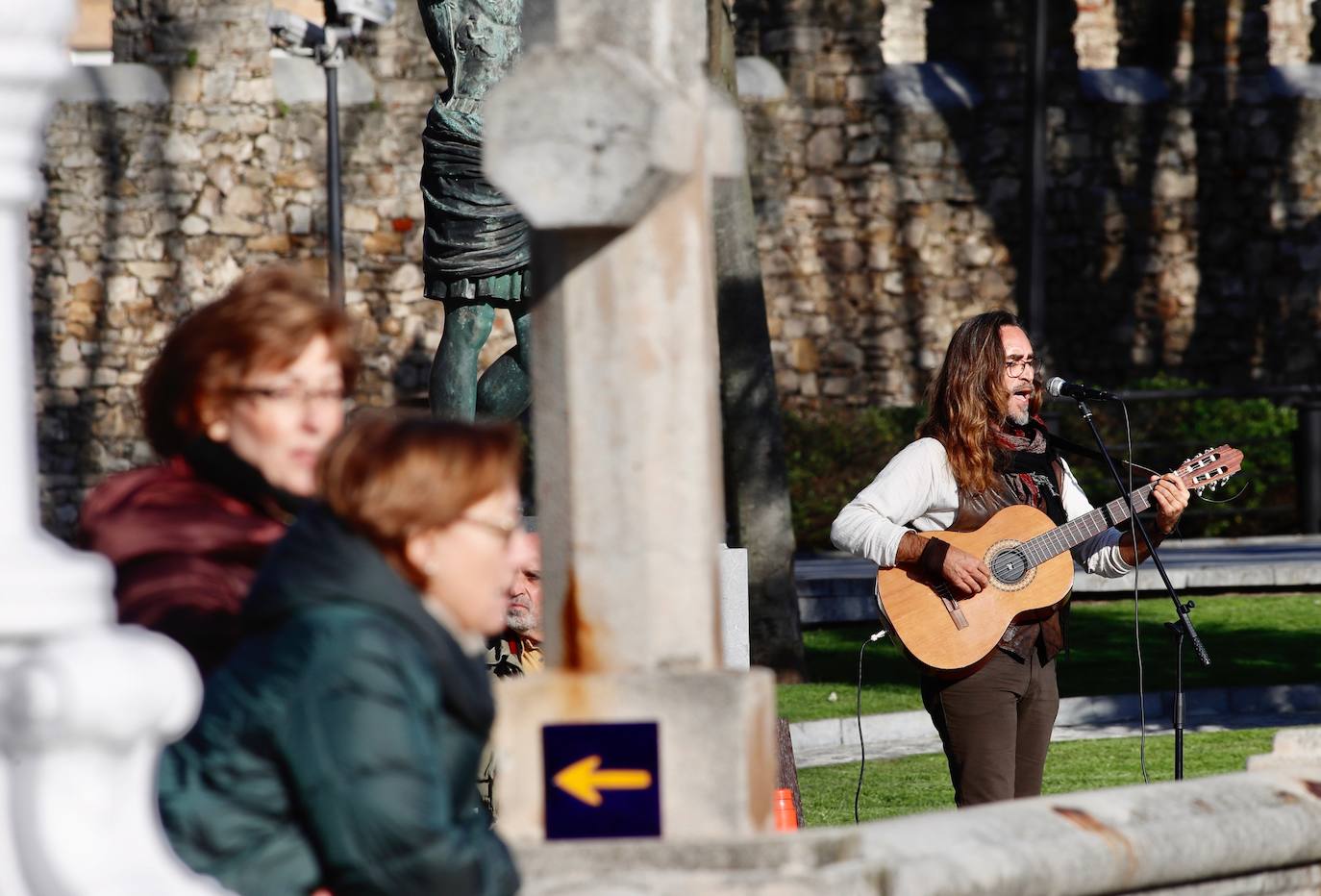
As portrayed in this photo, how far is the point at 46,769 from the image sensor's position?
2369mm

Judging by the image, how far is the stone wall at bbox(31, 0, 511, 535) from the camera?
18.5 meters

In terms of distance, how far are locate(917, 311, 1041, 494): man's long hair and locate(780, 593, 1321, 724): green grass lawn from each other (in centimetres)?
403

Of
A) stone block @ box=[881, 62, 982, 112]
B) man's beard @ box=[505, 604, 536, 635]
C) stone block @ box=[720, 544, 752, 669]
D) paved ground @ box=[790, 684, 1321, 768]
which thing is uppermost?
stone block @ box=[881, 62, 982, 112]

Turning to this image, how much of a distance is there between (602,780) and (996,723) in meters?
2.58

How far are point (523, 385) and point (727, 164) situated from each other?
318 cm

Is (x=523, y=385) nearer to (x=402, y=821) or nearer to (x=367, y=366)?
(x=402, y=821)

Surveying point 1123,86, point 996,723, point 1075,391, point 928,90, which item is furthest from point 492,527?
point 1123,86

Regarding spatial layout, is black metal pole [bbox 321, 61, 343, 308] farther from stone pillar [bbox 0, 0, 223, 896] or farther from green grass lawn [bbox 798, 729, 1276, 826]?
stone pillar [bbox 0, 0, 223, 896]

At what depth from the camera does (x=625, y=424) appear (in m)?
3.03

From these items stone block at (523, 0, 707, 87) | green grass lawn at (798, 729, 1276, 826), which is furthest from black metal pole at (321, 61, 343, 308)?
stone block at (523, 0, 707, 87)

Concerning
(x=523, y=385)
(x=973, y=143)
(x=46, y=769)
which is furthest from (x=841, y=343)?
(x=46, y=769)

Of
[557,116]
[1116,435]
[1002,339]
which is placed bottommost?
[1116,435]

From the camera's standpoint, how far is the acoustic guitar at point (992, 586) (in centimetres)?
552

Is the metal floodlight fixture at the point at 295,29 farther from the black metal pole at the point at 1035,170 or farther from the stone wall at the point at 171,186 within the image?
the black metal pole at the point at 1035,170
